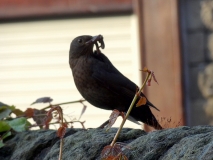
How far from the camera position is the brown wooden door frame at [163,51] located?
7.34 m

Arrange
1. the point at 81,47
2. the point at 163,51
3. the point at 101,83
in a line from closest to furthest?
the point at 101,83
the point at 81,47
the point at 163,51

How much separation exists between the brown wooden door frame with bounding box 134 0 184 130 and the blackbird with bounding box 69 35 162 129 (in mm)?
3115

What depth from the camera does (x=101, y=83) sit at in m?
4.11

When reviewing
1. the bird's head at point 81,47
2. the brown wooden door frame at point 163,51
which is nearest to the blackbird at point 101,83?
the bird's head at point 81,47

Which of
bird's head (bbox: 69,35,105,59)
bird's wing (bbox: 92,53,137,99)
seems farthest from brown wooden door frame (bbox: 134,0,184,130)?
bird's wing (bbox: 92,53,137,99)

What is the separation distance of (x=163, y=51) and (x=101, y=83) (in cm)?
340

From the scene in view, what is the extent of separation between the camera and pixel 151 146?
7.72 feet

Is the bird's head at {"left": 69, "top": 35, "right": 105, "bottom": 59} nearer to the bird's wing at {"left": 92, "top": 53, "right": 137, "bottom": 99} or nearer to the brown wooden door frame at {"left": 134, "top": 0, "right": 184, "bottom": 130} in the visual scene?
the bird's wing at {"left": 92, "top": 53, "right": 137, "bottom": 99}

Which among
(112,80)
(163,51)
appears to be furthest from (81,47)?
(163,51)

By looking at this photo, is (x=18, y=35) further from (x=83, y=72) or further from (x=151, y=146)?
(x=151, y=146)

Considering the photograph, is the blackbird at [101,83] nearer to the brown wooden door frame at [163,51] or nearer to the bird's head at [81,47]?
the bird's head at [81,47]

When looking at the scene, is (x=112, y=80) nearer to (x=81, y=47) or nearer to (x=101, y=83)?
(x=101, y=83)

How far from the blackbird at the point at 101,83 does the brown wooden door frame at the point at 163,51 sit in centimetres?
312

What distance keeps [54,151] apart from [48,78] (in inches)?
223
